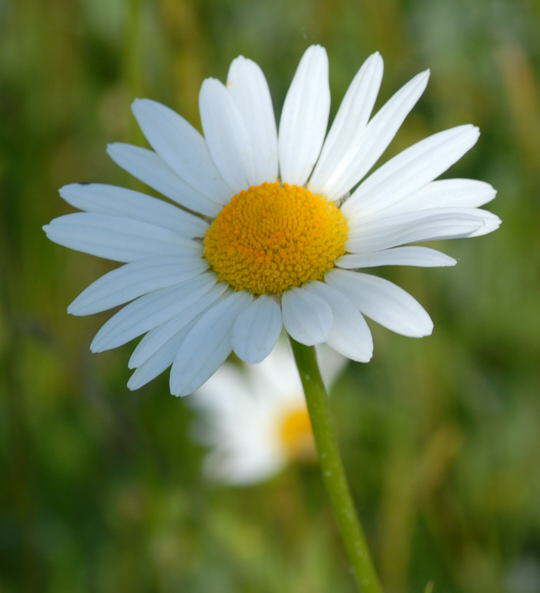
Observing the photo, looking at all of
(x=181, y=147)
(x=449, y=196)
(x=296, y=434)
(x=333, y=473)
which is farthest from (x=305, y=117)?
(x=296, y=434)

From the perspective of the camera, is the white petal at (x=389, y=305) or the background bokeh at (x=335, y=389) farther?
the background bokeh at (x=335, y=389)

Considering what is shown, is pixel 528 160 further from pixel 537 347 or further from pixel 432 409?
pixel 432 409

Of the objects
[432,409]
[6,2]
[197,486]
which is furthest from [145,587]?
[6,2]

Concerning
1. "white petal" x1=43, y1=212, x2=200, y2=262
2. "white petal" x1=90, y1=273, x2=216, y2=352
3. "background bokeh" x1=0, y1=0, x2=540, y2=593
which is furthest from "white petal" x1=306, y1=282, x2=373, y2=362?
"background bokeh" x1=0, y1=0, x2=540, y2=593

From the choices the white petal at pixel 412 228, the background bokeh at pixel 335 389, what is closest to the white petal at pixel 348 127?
the white petal at pixel 412 228

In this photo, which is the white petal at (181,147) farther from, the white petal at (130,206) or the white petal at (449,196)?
the white petal at (449,196)

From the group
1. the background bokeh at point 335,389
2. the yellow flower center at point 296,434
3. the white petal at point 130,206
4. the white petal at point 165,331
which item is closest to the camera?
the white petal at point 165,331

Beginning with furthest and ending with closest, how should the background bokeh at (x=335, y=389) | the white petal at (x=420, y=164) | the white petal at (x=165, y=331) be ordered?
the background bokeh at (x=335, y=389) < the white petal at (x=420, y=164) < the white petal at (x=165, y=331)
